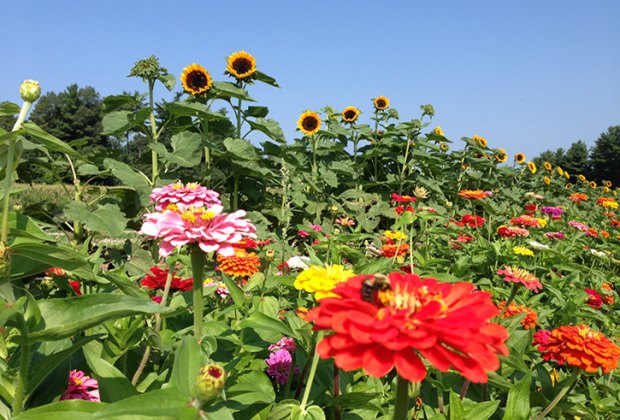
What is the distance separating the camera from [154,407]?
0.71 meters

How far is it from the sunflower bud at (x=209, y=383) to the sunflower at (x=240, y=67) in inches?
148

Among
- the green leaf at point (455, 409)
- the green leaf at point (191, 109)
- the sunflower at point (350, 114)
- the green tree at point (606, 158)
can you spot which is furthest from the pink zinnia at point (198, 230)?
→ the green tree at point (606, 158)

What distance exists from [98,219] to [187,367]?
2.07 m

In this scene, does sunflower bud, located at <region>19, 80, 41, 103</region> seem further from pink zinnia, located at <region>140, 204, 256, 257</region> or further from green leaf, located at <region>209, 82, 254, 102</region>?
green leaf, located at <region>209, 82, 254, 102</region>

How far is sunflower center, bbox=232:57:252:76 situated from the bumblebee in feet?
12.3

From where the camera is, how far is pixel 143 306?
0.76 m

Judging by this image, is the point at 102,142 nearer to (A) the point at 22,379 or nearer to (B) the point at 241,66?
(B) the point at 241,66

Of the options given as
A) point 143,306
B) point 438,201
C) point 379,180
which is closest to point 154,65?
point 143,306

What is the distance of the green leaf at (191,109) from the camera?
339cm

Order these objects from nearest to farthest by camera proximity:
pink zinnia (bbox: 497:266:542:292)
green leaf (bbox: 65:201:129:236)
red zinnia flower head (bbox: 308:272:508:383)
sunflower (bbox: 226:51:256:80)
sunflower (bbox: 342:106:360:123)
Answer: red zinnia flower head (bbox: 308:272:508:383) → pink zinnia (bbox: 497:266:542:292) → green leaf (bbox: 65:201:129:236) → sunflower (bbox: 226:51:256:80) → sunflower (bbox: 342:106:360:123)

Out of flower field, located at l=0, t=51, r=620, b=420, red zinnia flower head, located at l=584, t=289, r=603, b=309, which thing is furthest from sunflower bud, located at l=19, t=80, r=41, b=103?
red zinnia flower head, located at l=584, t=289, r=603, b=309

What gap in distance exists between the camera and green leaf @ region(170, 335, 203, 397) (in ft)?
2.58

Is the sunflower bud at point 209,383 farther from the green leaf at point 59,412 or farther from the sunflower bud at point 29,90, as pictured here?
the sunflower bud at point 29,90

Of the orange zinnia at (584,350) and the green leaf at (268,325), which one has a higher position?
the green leaf at (268,325)
